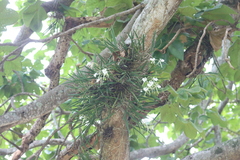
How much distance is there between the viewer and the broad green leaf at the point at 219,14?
120 centimetres

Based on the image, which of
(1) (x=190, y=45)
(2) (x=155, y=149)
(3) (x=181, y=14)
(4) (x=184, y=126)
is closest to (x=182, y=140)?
(2) (x=155, y=149)

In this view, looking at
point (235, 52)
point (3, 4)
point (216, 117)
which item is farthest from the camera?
point (216, 117)

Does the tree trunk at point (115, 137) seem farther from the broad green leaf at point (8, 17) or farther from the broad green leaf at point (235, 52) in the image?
the broad green leaf at point (235, 52)

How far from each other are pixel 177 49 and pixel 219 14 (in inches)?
9.1

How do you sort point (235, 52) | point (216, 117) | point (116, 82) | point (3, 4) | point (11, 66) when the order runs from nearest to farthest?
1. point (116, 82)
2. point (3, 4)
3. point (235, 52)
4. point (11, 66)
5. point (216, 117)

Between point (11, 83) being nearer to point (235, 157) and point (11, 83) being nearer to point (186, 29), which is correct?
point (186, 29)

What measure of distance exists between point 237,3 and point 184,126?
25.3 inches

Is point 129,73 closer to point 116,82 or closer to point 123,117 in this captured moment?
point 116,82

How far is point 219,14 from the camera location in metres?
1.24

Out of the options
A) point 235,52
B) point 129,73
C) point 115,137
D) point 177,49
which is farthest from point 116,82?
point 235,52

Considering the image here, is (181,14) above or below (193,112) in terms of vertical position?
above

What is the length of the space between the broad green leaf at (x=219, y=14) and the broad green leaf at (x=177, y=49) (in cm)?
16

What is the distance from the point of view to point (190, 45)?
1.38m

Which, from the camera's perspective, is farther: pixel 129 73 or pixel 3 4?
pixel 3 4
